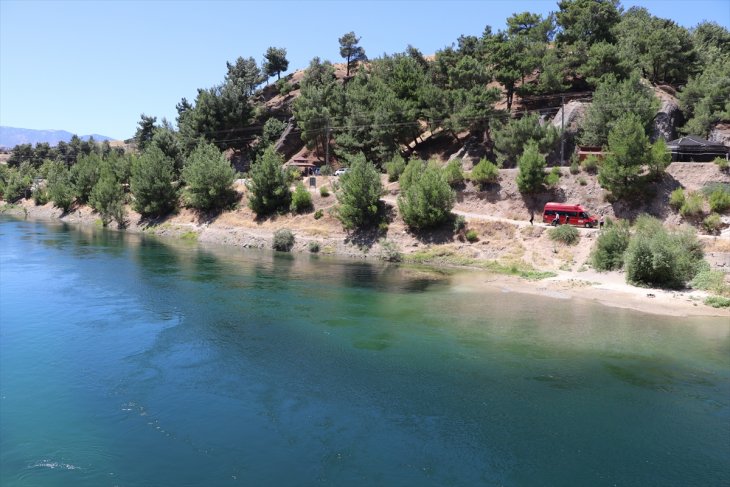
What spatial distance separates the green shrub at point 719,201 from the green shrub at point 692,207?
3.04 ft

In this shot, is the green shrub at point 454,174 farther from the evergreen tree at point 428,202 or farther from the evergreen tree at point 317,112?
the evergreen tree at point 317,112

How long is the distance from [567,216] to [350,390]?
38.6 meters

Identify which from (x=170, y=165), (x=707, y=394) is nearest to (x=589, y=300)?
(x=707, y=394)

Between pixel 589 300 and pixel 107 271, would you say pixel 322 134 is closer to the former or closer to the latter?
pixel 107 271

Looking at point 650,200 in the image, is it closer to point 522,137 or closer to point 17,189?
point 522,137

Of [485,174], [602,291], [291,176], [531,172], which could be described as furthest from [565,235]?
[291,176]

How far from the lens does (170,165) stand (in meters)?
84.6

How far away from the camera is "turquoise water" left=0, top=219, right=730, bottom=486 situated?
17.3 metres

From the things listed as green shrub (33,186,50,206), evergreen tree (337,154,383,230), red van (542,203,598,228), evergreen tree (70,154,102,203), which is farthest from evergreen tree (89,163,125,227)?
red van (542,203,598,228)

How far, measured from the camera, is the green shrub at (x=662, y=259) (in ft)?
131

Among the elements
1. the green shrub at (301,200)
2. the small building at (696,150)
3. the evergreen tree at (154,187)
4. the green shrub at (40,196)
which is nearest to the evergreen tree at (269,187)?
the green shrub at (301,200)

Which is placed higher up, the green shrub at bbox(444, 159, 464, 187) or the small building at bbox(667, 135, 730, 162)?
the small building at bbox(667, 135, 730, 162)

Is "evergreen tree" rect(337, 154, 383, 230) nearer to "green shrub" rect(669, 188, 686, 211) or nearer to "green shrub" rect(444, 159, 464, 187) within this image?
"green shrub" rect(444, 159, 464, 187)

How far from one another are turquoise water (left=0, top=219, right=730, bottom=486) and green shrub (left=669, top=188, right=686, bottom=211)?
20.7m
